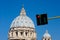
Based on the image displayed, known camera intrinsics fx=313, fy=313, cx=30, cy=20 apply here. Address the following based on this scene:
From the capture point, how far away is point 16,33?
13038cm

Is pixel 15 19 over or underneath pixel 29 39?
over

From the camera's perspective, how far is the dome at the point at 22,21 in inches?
5153

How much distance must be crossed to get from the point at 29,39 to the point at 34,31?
5.62 meters

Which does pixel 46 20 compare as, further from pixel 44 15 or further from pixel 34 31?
Result: pixel 34 31

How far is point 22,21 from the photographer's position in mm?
132625

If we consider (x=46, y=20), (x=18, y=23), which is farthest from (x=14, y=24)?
(x=46, y=20)

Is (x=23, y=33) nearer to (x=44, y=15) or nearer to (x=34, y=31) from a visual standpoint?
(x=34, y=31)

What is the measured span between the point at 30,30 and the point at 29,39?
12.6ft

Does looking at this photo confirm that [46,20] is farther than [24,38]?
No

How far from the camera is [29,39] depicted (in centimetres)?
12938

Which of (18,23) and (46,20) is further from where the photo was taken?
(18,23)

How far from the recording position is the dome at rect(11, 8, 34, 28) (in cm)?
13088

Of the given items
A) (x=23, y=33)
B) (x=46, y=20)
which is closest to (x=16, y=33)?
(x=23, y=33)

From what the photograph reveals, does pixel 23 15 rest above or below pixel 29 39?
above
